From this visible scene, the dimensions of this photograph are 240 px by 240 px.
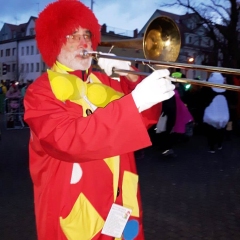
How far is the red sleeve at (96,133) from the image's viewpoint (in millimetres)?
1722

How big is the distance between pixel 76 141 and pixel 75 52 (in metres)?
0.71

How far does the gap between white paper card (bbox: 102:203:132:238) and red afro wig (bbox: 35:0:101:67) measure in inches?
34.4

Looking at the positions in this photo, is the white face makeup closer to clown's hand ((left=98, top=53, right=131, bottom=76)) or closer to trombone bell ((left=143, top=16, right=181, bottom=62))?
clown's hand ((left=98, top=53, right=131, bottom=76))

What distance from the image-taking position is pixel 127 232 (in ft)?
7.09

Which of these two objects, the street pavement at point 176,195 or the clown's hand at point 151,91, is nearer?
the clown's hand at point 151,91

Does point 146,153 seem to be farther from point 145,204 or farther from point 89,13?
point 89,13

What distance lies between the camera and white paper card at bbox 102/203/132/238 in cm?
206

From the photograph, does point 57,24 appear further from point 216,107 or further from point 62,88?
point 216,107

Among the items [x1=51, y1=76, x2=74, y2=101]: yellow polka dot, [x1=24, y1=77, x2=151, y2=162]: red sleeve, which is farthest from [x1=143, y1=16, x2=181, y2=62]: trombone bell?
[x1=24, y1=77, x2=151, y2=162]: red sleeve

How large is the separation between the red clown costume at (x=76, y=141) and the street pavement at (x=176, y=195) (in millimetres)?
2215

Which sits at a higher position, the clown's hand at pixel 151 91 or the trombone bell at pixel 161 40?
the trombone bell at pixel 161 40

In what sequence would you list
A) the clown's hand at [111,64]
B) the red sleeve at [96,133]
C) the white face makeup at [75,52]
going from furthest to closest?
the clown's hand at [111,64], the white face makeup at [75,52], the red sleeve at [96,133]

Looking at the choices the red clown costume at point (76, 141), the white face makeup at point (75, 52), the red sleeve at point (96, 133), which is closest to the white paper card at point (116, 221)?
the red clown costume at point (76, 141)

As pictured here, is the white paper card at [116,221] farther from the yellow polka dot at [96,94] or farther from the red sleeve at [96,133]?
the yellow polka dot at [96,94]
